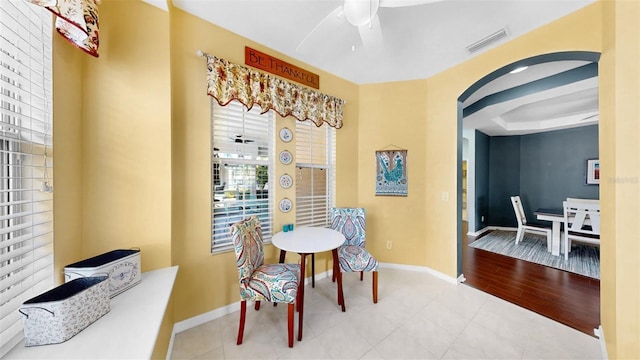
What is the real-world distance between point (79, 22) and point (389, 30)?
2.19 m

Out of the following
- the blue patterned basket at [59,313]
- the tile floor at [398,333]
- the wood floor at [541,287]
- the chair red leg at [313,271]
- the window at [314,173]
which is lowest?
the tile floor at [398,333]

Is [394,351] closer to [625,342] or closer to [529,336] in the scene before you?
[529,336]

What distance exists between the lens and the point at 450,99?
8.57 ft

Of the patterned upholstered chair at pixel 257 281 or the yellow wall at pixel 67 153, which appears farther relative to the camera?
the patterned upholstered chair at pixel 257 281

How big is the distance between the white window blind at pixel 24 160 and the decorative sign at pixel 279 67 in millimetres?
1327

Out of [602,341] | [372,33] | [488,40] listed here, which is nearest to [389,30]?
[372,33]

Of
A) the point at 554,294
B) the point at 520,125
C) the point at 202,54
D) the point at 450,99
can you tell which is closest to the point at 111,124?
the point at 202,54

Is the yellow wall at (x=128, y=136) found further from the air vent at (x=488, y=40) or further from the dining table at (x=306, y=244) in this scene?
the air vent at (x=488, y=40)

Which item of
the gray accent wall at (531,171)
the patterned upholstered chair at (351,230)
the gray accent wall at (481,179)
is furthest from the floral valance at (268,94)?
the gray accent wall at (531,171)

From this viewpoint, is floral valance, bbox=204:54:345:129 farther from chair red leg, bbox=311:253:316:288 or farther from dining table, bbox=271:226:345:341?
chair red leg, bbox=311:253:316:288

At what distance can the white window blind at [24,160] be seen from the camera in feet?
2.74

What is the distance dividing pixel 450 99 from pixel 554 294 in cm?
256

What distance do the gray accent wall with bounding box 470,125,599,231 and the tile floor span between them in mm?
3485

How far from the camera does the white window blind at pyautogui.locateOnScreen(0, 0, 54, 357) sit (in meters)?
0.83
